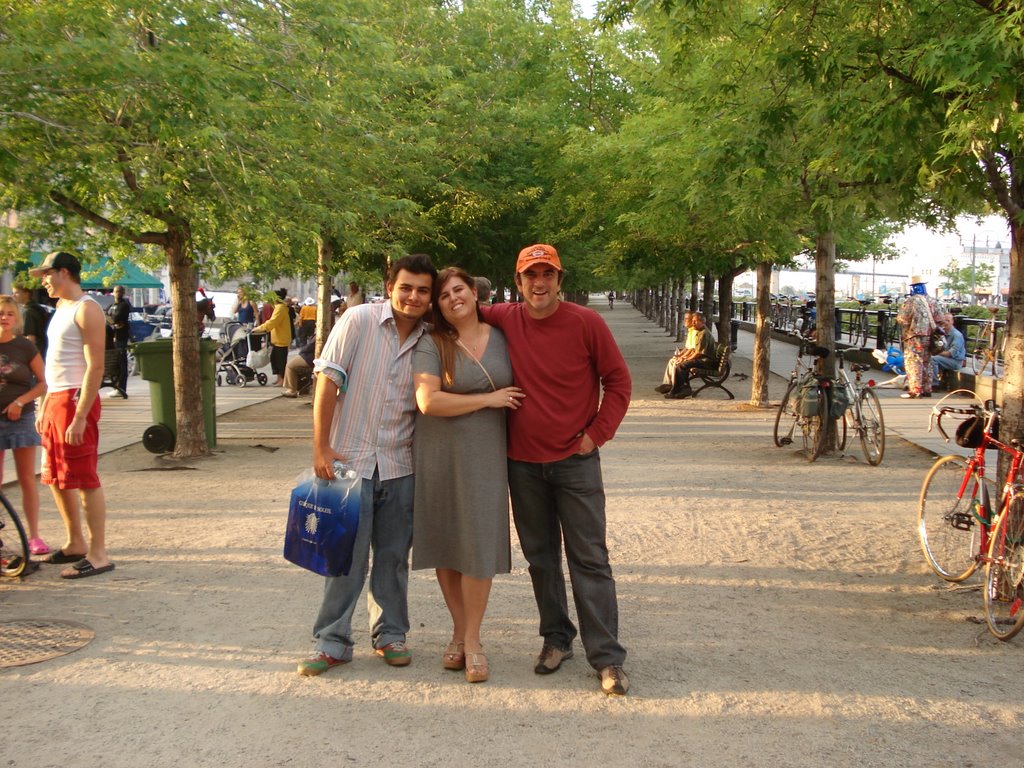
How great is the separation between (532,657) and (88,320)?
316 centimetres

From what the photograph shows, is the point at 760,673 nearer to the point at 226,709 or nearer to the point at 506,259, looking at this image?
the point at 226,709

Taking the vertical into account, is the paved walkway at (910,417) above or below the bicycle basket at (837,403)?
below

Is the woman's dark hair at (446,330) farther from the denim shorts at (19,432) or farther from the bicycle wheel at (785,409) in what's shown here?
the bicycle wheel at (785,409)

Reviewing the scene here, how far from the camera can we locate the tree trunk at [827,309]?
11000 millimetres

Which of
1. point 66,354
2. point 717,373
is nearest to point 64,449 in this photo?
point 66,354

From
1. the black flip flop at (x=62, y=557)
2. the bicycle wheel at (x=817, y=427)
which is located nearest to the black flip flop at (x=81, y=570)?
the black flip flop at (x=62, y=557)

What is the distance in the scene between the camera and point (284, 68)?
33.2ft

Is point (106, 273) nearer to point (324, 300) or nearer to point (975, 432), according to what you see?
point (324, 300)

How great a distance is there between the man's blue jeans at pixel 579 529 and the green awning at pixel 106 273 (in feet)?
26.5

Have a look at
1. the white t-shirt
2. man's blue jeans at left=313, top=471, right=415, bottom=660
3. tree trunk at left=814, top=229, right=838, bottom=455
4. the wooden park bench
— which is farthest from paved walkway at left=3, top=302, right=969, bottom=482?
man's blue jeans at left=313, top=471, right=415, bottom=660

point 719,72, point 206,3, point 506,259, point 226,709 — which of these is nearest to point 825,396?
point 719,72

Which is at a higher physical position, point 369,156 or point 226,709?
point 369,156

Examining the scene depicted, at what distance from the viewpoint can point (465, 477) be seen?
14.4 ft

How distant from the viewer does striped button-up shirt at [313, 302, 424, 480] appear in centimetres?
454
